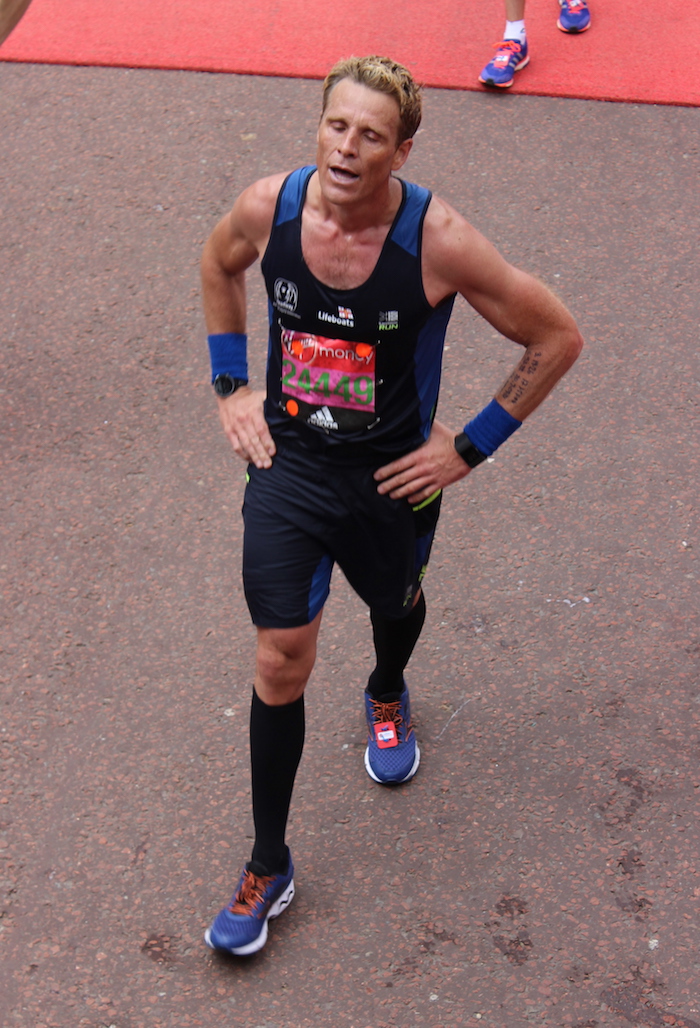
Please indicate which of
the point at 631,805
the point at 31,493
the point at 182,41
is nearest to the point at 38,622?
the point at 31,493

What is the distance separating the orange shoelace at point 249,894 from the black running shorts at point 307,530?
2.60 feet

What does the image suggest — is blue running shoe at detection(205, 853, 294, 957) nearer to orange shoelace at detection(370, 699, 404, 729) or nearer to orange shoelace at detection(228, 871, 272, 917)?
orange shoelace at detection(228, 871, 272, 917)

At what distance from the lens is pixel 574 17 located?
309 inches

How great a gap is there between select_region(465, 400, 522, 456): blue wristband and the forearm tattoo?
50 millimetres

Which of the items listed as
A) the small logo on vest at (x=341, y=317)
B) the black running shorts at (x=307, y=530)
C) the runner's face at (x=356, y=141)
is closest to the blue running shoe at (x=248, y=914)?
the black running shorts at (x=307, y=530)

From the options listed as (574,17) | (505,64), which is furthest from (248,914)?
(574,17)

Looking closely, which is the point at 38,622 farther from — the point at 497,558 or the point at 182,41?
Answer: the point at 182,41

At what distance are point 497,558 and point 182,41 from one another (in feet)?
16.7

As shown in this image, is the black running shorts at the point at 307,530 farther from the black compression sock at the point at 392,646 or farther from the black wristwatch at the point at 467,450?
the black compression sock at the point at 392,646

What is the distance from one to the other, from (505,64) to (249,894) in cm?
586

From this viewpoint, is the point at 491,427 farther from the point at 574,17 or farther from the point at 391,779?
the point at 574,17

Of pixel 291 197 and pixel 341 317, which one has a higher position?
pixel 291 197

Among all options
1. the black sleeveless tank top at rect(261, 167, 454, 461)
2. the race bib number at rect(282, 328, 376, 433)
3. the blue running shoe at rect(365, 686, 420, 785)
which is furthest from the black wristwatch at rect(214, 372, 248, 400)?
the blue running shoe at rect(365, 686, 420, 785)

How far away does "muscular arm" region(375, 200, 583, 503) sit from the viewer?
2689 mm
